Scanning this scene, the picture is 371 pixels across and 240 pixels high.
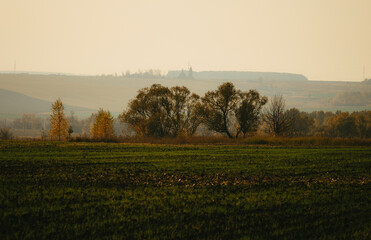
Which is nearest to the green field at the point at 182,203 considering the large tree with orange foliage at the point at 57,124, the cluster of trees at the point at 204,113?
the cluster of trees at the point at 204,113

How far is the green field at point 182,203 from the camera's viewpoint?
11703mm

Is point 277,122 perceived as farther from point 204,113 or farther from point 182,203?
point 182,203

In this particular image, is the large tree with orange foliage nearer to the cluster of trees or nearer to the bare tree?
the cluster of trees

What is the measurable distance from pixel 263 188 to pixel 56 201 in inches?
405

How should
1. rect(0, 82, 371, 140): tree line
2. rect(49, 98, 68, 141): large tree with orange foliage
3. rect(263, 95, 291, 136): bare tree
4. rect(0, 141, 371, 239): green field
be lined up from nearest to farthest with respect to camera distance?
rect(0, 141, 371, 239): green field, rect(0, 82, 371, 140): tree line, rect(263, 95, 291, 136): bare tree, rect(49, 98, 68, 141): large tree with orange foliage

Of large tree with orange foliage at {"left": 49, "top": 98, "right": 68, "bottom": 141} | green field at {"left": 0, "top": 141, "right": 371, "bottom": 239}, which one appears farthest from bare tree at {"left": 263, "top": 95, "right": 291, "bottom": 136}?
large tree with orange foliage at {"left": 49, "top": 98, "right": 68, "bottom": 141}

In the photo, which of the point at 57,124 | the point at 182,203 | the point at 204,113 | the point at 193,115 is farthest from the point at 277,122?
the point at 182,203

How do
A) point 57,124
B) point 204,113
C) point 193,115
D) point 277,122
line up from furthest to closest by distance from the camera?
point 57,124 → point 193,115 → point 277,122 → point 204,113

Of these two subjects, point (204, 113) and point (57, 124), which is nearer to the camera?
point (204, 113)

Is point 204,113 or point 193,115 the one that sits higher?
point 204,113

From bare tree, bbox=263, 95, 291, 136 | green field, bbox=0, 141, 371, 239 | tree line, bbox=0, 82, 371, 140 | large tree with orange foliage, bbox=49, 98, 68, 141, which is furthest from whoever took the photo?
large tree with orange foliage, bbox=49, 98, 68, 141

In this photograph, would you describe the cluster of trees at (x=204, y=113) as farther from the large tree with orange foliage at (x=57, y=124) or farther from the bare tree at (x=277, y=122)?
the large tree with orange foliage at (x=57, y=124)

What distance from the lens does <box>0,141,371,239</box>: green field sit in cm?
1170

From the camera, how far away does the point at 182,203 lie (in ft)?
50.0
